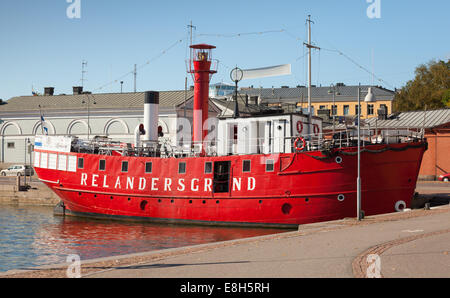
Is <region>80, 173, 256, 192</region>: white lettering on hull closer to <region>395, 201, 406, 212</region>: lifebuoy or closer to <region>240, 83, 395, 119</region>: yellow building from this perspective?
<region>395, 201, 406, 212</region>: lifebuoy

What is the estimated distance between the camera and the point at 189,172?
96.2 ft

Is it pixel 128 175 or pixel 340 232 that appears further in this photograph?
pixel 128 175

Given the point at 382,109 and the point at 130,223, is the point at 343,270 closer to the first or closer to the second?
the point at 130,223

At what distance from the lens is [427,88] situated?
71.2m

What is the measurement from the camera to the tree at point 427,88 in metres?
69.8

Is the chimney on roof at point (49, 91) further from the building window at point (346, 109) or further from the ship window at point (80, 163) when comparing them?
the building window at point (346, 109)

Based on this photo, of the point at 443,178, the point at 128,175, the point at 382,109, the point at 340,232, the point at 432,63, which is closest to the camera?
the point at 340,232

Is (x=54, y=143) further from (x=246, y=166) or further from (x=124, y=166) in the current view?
(x=246, y=166)

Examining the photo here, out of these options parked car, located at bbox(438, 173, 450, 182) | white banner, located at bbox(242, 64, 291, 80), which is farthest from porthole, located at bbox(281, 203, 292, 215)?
parked car, located at bbox(438, 173, 450, 182)

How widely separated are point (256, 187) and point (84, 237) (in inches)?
336

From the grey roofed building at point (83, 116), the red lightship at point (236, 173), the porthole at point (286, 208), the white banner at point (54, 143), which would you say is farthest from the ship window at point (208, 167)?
the grey roofed building at point (83, 116)

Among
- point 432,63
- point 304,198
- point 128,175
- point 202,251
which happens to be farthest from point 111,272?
point 432,63

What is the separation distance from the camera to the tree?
229 feet
